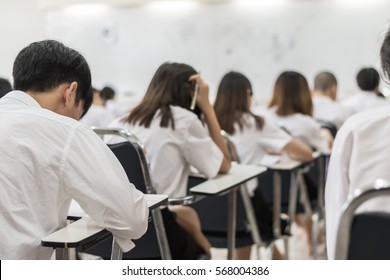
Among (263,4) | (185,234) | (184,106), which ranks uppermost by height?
(263,4)

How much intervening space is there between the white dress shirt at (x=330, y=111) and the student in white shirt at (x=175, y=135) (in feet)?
8.82

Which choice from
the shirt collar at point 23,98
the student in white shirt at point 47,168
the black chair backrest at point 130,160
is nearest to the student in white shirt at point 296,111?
the black chair backrest at point 130,160

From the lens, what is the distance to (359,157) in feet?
4.42

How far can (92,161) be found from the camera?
5.23 feet

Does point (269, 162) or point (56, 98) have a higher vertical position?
point (56, 98)

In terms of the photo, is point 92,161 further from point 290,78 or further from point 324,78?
point 324,78

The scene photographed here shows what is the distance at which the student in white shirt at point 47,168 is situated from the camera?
5.12 feet

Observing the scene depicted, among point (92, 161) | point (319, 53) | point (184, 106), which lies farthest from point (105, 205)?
point (319, 53)

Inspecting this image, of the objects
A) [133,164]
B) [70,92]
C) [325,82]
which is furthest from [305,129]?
[70,92]

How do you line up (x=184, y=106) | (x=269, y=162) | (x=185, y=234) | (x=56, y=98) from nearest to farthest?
1. (x=56, y=98)
2. (x=185, y=234)
3. (x=184, y=106)
4. (x=269, y=162)

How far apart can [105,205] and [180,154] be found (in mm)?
1049

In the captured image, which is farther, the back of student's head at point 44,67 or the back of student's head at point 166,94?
the back of student's head at point 166,94

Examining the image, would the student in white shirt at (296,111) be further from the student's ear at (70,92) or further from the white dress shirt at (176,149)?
the student's ear at (70,92)

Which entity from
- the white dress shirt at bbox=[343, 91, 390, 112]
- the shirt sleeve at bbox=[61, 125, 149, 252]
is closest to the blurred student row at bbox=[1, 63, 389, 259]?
the white dress shirt at bbox=[343, 91, 390, 112]
